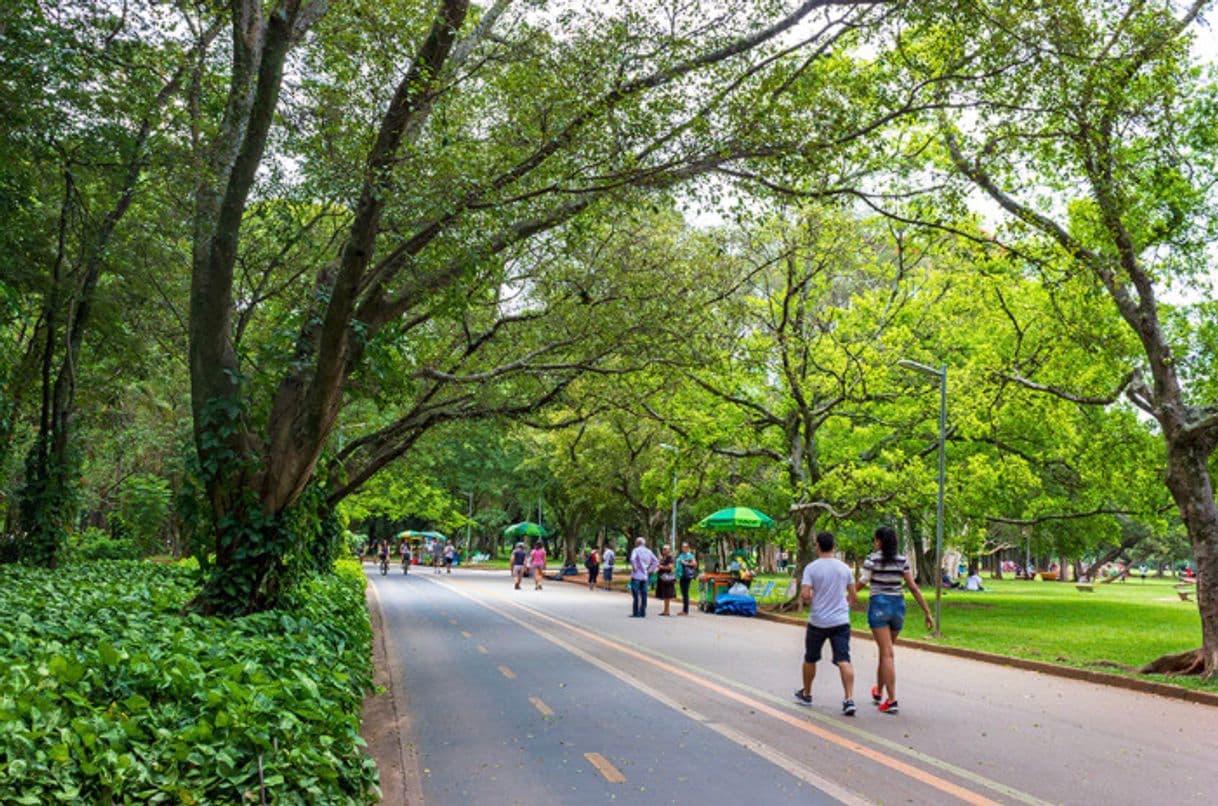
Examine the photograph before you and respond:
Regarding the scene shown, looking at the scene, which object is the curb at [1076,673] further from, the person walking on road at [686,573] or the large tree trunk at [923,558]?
the large tree trunk at [923,558]

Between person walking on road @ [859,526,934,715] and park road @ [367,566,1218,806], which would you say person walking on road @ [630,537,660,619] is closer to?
park road @ [367,566,1218,806]

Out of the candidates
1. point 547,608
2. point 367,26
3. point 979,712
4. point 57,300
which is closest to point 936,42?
point 367,26

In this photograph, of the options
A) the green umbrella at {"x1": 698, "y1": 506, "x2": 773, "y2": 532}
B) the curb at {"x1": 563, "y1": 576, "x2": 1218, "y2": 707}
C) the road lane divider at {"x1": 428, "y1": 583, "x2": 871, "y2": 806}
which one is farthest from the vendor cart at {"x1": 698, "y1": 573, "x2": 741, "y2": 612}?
the road lane divider at {"x1": 428, "y1": 583, "x2": 871, "y2": 806}

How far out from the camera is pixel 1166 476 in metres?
13.8

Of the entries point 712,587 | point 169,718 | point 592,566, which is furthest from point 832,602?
point 592,566

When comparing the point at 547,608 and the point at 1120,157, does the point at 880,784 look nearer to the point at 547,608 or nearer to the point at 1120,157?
the point at 1120,157

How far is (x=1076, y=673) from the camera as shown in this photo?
13211 mm

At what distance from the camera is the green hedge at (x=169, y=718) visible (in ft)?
10.8

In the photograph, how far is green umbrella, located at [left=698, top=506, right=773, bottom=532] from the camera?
27.4 meters

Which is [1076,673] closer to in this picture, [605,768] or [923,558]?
[605,768]

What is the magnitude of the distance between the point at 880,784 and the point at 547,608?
61.1 feet

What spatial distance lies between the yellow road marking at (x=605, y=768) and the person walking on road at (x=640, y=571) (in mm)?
13840

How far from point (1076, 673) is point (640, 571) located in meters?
10.00

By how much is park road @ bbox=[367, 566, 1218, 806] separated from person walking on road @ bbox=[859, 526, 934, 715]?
0.29m
